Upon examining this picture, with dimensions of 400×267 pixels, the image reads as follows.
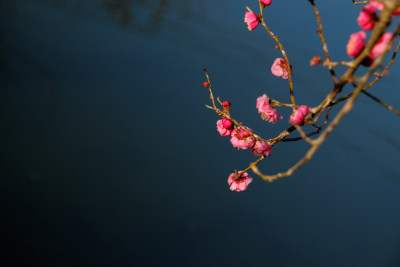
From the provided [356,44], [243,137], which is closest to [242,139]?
[243,137]

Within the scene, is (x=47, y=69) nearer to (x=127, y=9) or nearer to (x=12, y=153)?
(x=12, y=153)

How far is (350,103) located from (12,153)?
3866mm

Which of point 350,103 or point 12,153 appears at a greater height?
point 350,103

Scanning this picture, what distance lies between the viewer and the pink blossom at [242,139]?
640 mm

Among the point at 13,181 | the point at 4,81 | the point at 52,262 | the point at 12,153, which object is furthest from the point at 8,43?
the point at 52,262

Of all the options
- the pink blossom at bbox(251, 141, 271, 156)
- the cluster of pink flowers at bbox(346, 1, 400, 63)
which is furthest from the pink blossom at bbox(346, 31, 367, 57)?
the pink blossom at bbox(251, 141, 271, 156)

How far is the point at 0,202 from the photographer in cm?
298

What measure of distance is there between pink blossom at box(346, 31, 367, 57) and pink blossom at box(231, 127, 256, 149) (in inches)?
11.3

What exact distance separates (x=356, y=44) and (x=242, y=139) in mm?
352

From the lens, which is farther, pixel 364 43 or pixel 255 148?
pixel 255 148

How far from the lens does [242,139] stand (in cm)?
68

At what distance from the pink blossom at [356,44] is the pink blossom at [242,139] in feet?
0.94

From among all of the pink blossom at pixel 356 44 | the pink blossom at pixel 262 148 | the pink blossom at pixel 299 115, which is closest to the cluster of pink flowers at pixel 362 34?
the pink blossom at pixel 356 44

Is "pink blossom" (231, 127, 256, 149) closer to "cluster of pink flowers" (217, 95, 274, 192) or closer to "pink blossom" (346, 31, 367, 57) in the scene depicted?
"cluster of pink flowers" (217, 95, 274, 192)
